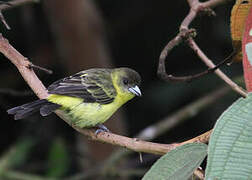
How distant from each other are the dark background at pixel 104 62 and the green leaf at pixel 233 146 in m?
2.96

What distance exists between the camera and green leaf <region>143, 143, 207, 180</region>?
1.46 meters

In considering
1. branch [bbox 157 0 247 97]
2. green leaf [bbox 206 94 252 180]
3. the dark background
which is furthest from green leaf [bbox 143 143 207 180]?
the dark background

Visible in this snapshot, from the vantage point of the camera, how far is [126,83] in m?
3.65

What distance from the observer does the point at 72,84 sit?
3.14 m

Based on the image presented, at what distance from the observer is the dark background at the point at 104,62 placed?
4707mm

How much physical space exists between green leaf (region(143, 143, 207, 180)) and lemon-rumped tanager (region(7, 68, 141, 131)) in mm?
1219

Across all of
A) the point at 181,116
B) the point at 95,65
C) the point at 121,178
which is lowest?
the point at 121,178

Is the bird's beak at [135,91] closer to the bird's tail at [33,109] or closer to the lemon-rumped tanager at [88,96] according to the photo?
the lemon-rumped tanager at [88,96]

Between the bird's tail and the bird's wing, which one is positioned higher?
the bird's tail

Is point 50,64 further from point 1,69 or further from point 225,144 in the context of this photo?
point 225,144

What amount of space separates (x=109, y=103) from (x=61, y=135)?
1927 millimetres

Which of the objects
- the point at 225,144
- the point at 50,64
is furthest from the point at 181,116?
the point at 225,144

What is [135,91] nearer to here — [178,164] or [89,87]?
[89,87]

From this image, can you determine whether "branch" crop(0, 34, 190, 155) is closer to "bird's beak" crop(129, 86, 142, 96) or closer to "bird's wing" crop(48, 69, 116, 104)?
"bird's wing" crop(48, 69, 116, 104)
